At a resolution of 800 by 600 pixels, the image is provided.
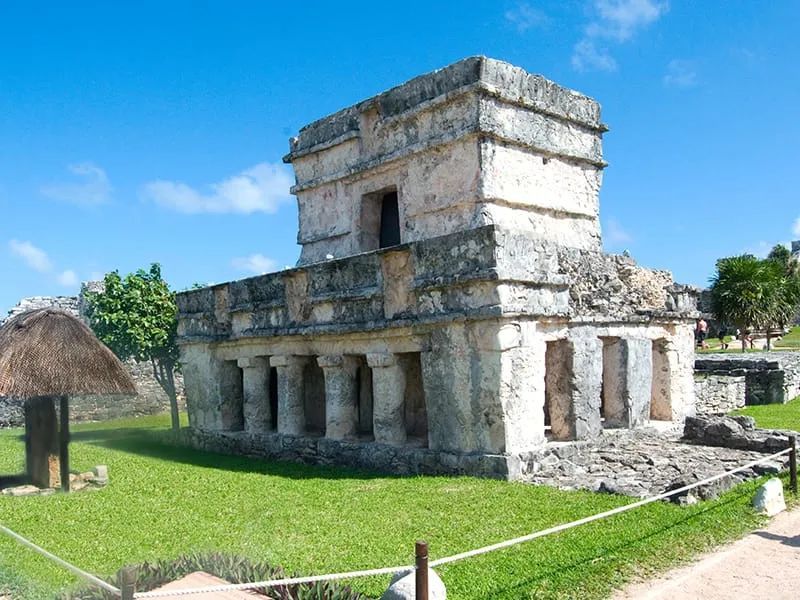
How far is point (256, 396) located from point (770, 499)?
25.3 feet

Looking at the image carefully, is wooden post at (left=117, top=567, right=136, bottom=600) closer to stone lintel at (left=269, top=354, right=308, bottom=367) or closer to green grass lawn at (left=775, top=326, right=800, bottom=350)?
stone lintel at (left=269, top=354, right=308, bottom=367)

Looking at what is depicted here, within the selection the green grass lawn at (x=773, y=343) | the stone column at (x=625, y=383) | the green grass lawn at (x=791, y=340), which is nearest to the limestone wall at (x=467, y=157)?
the stone column at (x=625, y=383)

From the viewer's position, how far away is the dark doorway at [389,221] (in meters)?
12.2

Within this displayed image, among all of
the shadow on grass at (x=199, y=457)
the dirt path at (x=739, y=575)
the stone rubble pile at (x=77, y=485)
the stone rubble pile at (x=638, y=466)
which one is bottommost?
the shadow on grass at (x=199, y=457)

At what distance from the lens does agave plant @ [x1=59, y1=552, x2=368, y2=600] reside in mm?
4230

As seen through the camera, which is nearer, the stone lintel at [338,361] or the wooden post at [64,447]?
the wooden post at [64,447]

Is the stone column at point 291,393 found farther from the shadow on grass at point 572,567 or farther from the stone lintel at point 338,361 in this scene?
the shadow on grass at point 572,567

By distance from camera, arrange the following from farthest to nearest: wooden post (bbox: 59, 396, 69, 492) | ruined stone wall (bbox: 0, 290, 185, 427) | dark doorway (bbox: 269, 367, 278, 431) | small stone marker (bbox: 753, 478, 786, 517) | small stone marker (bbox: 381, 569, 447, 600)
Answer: ruined stone wall (bbox: 0, 290, 185, 427) < dark doorway (bbox: 269, 367, 278, 431) < wooden post (bbox: 59, 396, 69, 492) < small stone marker (bbox: 753, 478, 786, 517) < small stone marker (bbox: 381, 569, 447, 600)

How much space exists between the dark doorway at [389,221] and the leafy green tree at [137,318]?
566 centimetres

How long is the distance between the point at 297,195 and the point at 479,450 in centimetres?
719

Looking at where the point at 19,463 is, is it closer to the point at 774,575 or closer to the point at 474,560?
the point at 474,560

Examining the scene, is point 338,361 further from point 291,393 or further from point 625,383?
point 625,383

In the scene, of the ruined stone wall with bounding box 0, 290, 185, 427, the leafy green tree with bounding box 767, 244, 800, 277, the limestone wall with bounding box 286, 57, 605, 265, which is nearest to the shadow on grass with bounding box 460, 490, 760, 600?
the limestone wall with bounding box 286, 57, 605, 265

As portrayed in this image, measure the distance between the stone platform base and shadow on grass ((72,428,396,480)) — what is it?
0.14 metres
